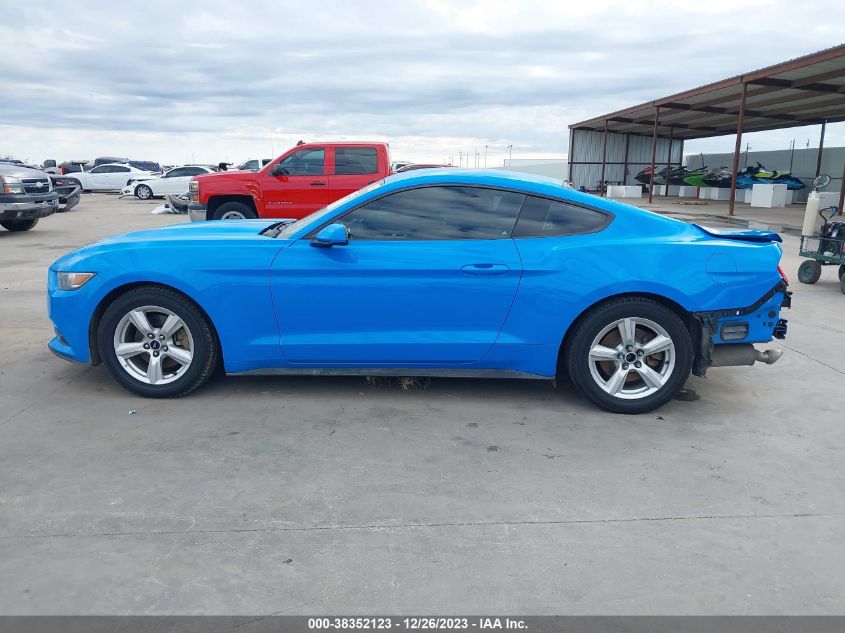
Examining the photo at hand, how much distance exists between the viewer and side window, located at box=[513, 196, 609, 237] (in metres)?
4.33

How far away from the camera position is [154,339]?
4.44 m

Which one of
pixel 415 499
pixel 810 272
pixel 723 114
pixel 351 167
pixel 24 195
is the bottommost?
pixel 415 499

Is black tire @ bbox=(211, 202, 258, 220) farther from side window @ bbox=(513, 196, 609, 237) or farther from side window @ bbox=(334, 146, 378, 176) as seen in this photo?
side window @ bbox=(513, 196, 609, 237)

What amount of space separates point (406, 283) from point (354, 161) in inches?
316

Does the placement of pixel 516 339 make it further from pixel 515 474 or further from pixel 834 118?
pixel 834 118

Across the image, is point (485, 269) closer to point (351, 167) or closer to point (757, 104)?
point (351, 167)

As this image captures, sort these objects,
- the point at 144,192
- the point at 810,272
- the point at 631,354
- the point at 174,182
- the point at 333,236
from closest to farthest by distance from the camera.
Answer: the point at 333,236, the point at 631,354, the point at 810,272, the point at 174,182, the point at 144,192

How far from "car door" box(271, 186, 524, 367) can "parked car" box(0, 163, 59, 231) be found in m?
11.7

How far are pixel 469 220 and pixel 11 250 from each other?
35.6 feet

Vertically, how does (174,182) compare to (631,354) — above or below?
above

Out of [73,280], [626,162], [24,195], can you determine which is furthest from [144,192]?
[626,162]

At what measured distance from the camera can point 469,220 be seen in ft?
14.3

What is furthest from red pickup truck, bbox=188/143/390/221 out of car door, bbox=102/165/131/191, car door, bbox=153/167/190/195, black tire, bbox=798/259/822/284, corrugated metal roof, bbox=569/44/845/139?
car door, bbox=102/165/131/191

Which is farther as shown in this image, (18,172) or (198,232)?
(18,172)
